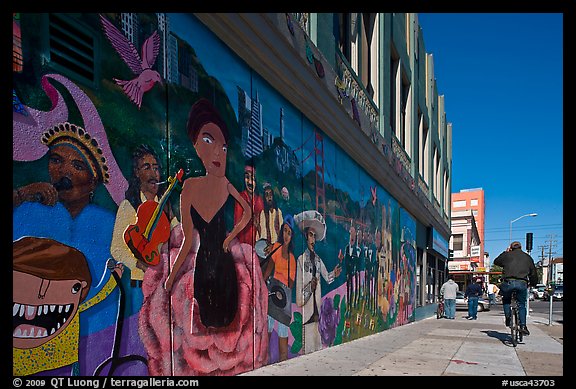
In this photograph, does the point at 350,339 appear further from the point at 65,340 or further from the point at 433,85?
the point at 433,85

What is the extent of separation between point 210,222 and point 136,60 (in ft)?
5.95

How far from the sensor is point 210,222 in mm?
5012

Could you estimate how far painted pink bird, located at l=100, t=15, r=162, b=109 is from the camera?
380cm

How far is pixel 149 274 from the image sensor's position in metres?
4.07

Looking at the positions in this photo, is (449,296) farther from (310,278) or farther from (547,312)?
(547,312)

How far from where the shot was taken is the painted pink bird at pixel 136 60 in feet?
12.5

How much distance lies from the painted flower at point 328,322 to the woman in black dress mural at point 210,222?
3.15m

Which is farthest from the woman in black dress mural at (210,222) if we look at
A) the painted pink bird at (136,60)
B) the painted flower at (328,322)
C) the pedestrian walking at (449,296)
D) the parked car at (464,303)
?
the parked car at (464,303)

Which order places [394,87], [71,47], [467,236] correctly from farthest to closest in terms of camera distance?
A: [467,236]
[394,87]
[71,47]

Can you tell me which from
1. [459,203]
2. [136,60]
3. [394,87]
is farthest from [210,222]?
[459,203]

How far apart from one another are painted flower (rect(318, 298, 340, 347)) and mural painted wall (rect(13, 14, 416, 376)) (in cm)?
75
